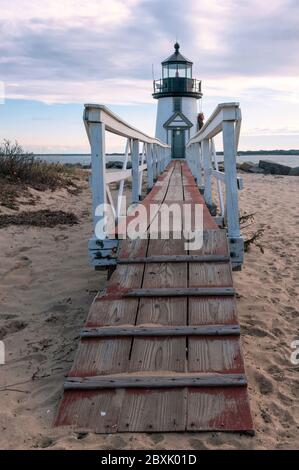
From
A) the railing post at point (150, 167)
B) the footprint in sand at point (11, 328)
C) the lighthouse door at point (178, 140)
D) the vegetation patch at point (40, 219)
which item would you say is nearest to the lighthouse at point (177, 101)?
the lighthouse door at point (178, 140)

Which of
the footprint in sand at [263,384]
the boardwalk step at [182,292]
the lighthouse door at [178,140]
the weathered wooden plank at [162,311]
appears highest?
the lighthouse door at [178,140]

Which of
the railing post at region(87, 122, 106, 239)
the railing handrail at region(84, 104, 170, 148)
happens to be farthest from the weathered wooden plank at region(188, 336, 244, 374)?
the railing handrail at region(84, 104, 170, 148)

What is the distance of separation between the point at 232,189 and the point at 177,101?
2250 cm

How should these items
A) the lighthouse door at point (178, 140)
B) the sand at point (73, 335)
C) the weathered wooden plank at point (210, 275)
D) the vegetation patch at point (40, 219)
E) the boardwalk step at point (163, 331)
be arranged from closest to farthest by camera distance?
the sand at point (73, 335), the boardwalk step at point (163, 331), the weathered wooden plank at point (210, 275), the vegetation patch at point (40, 219), the lighthouse door at point (178, 140)

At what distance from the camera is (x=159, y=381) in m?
2.61

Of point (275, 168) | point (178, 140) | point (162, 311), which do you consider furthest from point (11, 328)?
point (275, 168)

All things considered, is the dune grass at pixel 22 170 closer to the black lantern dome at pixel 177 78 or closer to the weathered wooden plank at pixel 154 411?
the weathered wooden plank at pixel 154 411

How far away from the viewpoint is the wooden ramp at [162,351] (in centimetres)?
245

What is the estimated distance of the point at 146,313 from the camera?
10.5ft

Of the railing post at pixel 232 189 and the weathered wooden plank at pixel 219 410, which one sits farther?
the railing post at pixel 232 189

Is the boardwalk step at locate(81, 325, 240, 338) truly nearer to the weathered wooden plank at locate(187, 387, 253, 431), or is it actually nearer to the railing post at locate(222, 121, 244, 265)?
the weathered wooden plank at locate(187, 387, 253, 431)

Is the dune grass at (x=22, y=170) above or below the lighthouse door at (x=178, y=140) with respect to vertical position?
below

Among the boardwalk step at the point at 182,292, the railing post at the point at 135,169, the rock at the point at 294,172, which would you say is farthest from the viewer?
the rock at the point at 294,172
